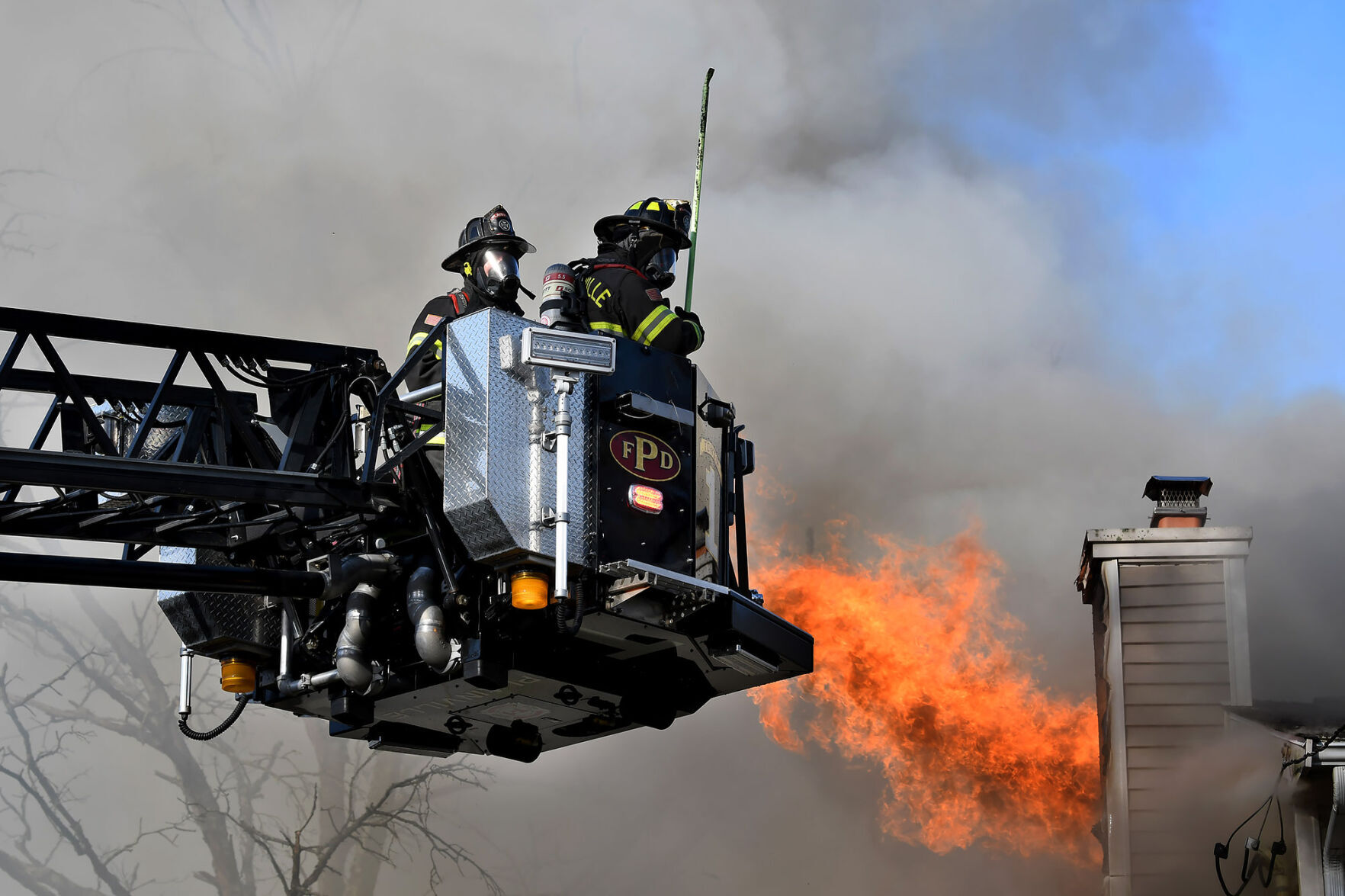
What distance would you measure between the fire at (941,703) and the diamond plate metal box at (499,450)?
34.1 feet

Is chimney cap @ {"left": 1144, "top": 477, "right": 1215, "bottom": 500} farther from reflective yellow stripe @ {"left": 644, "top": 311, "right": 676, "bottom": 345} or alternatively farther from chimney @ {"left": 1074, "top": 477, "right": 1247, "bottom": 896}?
reflective yellow stripe @ {"left": 644, "top": 311, "right": 676, "bottom": 345}

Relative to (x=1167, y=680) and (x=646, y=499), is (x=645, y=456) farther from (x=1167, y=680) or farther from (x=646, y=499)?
(x=1167, y=680)

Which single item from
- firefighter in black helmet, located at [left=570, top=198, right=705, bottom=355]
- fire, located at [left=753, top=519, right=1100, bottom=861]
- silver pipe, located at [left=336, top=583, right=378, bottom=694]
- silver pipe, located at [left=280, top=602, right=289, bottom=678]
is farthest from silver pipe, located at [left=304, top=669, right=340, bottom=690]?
fire, located at [left=753, top=519, right=1100, bottom=861]

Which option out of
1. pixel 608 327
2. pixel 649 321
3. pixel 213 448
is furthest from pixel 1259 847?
pixel 213 448

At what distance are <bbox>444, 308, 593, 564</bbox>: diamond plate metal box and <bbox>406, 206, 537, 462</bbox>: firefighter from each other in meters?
1.01

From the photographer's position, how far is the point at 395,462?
29.1 feet

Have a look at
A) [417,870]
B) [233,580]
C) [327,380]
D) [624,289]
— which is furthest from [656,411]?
[417,870]

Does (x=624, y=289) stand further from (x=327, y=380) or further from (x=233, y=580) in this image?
(x=233, y=580)

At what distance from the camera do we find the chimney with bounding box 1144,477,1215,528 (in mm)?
15852

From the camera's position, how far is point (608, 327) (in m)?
10.2

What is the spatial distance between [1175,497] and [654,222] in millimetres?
7555

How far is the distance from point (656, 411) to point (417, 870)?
1599 cm

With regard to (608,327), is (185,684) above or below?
below

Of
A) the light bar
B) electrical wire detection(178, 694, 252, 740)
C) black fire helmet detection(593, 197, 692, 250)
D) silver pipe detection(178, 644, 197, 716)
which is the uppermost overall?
black fire helmet detection(593, 197, 692, 250)
